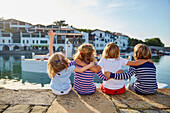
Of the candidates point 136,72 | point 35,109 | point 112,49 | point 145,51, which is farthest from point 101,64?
point 35,109

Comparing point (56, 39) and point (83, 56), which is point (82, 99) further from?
point (56, 39)

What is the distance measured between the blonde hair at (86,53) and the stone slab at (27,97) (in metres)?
0.93

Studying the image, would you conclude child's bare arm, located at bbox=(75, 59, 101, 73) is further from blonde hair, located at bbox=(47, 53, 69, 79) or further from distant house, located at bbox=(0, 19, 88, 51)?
distant house, located at bbox=(0, 19, 88, 51)

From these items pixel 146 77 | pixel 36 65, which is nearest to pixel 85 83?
pixel 146 77

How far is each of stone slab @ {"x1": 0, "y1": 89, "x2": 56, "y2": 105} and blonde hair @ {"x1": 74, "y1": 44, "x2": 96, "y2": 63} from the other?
931 mm

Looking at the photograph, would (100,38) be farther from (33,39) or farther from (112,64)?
(112,64)

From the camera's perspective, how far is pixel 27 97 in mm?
2346

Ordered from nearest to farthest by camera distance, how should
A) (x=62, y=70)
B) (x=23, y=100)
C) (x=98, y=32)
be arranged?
(x=23, y=100), (x=62, y=70), (x=98, y=32)

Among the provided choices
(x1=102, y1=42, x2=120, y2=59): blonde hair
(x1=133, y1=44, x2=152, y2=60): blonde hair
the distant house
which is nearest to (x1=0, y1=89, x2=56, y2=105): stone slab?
(x1=102, y1=42, x2=120, y2=59): blonde hair

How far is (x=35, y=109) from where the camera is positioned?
1927mm

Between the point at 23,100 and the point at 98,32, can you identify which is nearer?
the point at 23,100

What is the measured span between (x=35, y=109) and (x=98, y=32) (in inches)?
1873

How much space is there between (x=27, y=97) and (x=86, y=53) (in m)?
1.37

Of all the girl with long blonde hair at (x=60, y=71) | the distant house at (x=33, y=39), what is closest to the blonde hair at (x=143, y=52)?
the girl with long blonde hair at (x=60, y=71)
